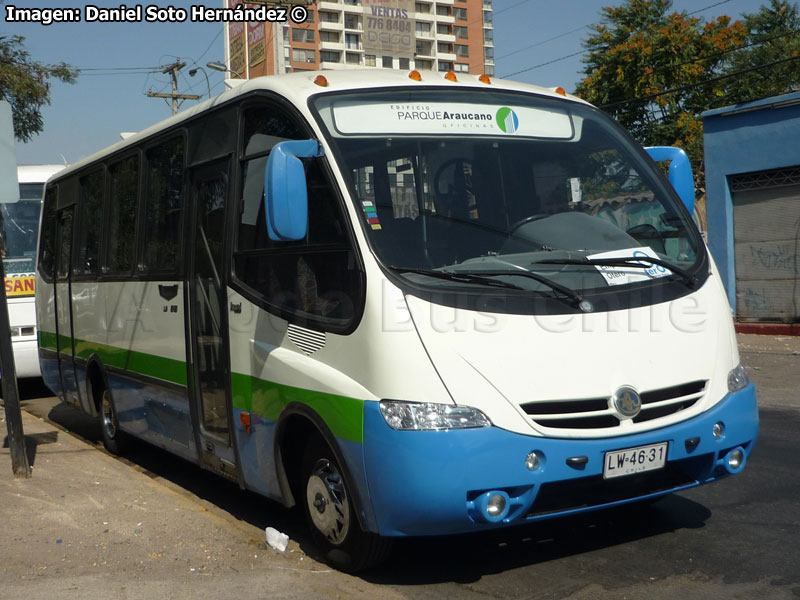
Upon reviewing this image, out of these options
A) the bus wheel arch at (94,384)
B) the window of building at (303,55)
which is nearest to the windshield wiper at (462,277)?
the bus wheel arch at (94,384)

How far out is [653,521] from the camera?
5.65 meters

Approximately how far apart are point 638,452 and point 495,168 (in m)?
1.72

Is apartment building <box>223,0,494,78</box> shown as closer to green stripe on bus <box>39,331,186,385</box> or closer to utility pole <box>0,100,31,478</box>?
green stripe on bus <box>39,331,186,385</box>

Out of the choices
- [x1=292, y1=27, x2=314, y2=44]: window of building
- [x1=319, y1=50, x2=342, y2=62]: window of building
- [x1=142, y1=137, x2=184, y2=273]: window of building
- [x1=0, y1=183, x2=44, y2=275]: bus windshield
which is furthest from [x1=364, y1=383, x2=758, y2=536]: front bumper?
[x1=319, y1=50, x2=342, y2=62]: window of building

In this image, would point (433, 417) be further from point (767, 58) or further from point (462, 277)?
point (767, 58)

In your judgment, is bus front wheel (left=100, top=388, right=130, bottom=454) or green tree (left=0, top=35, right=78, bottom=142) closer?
bus front wheel (left=100, top=388, right=130, bottom=454)

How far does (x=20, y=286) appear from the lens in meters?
13.1

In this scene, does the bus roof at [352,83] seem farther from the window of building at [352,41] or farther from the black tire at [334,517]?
the window of building at [352,41]

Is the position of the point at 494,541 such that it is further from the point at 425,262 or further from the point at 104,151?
the point at 104,151

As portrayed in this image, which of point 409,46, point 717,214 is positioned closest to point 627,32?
point 717,214

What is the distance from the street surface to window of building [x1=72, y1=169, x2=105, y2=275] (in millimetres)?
2458

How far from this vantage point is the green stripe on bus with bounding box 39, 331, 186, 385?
675 cm

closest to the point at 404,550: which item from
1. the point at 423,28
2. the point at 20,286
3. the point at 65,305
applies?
the point at 65,305

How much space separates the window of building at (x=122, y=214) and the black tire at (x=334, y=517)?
135 inches
